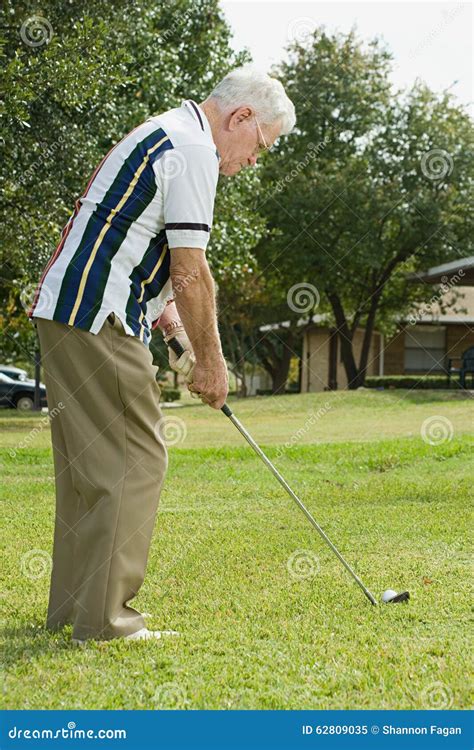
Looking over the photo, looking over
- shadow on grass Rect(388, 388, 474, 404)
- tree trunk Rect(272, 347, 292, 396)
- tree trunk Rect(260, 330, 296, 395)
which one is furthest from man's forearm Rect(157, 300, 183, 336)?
tree trunk Rect(272, 347, 292, 396)

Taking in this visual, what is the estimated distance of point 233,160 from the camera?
3.51 metres

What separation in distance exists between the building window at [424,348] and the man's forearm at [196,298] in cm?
3238

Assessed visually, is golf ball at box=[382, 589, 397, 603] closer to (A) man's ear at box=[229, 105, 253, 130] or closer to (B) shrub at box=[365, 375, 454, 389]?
(A) man's ear at box=[229, 105, 253, 130]

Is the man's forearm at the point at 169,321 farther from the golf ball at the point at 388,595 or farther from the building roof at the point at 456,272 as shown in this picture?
the building roof at the point at 456,272

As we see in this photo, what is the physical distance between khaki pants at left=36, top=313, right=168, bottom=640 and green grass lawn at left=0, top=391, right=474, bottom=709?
0.17 metres

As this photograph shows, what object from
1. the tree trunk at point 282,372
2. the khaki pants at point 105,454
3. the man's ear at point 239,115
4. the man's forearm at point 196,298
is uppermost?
the man's ear at point 239,115

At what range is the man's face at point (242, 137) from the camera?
11.2ft

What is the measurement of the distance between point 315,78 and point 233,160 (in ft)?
80.4

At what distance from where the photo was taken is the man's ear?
342cm

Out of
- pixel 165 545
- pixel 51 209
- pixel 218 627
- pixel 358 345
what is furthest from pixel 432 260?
pixel 218 627

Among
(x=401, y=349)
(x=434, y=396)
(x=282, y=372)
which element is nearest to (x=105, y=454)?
(x=434, y=396)

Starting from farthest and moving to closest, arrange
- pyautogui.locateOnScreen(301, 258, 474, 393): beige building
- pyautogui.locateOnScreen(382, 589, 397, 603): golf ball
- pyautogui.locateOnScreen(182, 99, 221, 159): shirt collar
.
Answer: pyautogui.locateOnScreen(301, 258, 474, 393): beige building → pyautogui.locateOnScreen(382, 589, 397, 603): golf ball → pyautogui.locateOnScreen(182, 99, 221, 159): shirt collar

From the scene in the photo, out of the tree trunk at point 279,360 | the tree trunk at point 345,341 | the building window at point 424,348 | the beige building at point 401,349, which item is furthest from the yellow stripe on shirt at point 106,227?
the building window at point 424,348
